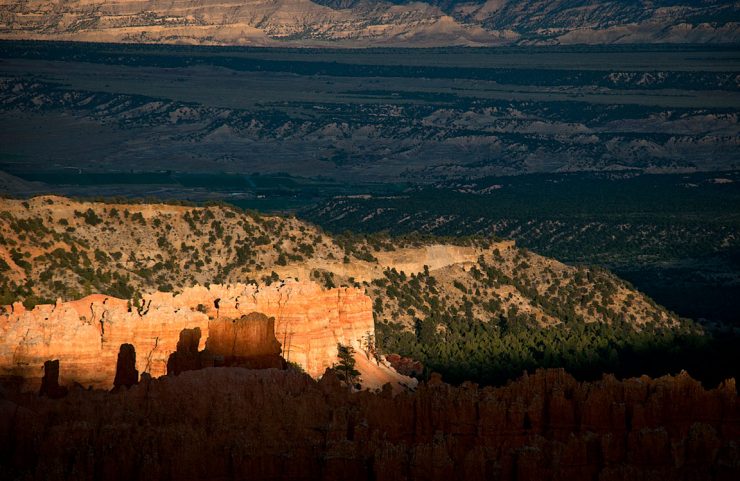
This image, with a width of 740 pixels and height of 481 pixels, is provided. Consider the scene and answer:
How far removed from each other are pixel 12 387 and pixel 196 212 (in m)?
48.3

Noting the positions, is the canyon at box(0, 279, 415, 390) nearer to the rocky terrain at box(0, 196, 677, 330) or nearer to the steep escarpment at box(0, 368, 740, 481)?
the steep escarpment at box(0, 368, 740, 481)

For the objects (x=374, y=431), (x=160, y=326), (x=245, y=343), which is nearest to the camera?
(x=374, y=431)

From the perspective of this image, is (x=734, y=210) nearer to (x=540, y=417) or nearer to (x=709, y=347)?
(x=709, y=347)

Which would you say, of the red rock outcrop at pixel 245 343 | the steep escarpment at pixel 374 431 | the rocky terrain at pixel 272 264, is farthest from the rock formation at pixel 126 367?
the rocky terrain at pixel 272 264

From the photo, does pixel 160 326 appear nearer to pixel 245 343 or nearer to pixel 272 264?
pixel 245 343

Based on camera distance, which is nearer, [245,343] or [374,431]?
[374,431]

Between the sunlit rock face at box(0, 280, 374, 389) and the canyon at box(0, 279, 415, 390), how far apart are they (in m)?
0.03

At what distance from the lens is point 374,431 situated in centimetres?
5141

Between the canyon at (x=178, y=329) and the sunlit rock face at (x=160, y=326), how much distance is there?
0.10ft

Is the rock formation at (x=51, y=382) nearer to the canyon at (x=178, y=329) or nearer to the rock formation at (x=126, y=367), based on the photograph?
the canyon at (x=178, y=329)

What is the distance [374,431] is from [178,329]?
15.3 meters

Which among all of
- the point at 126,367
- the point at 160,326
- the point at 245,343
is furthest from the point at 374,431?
the point at 160,326

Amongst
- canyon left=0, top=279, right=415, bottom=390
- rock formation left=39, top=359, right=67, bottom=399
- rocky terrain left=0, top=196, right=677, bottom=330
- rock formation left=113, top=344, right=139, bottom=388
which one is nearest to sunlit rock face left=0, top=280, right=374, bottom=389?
canyon left=0, top=279, right=415, bottom=390

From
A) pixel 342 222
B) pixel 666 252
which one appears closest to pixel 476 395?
pixel 666 252
